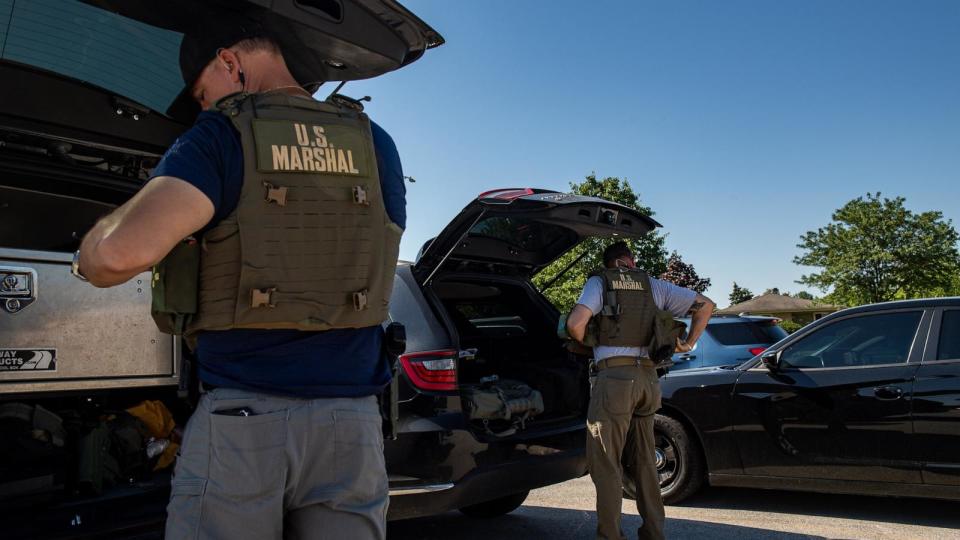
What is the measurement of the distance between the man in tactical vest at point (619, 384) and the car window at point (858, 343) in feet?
3.96

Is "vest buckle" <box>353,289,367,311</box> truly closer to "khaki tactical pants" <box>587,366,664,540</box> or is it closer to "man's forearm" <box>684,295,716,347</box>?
"khaki tactical pants" <box>587,366,664,540</box>

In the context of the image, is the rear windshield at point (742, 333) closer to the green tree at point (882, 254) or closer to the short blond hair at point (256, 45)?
the short blond hair at point (256, 45)

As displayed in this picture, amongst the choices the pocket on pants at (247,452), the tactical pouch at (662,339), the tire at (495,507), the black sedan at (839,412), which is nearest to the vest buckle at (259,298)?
the pocket on pants at (247,452)

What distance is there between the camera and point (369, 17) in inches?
102

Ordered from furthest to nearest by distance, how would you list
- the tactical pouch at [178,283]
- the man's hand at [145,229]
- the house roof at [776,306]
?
the house roof at [776,306] < the tactical pouch at [178,283] < the man's hand at [145,229]

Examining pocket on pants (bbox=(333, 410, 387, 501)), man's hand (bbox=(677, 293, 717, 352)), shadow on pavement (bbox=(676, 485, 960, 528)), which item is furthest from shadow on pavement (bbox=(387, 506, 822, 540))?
pocket on pants (bbox=(333, 410, 387, 501))

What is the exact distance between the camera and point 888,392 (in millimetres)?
4996

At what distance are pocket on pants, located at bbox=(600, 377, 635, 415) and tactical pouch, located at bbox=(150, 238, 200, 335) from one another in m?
3.24

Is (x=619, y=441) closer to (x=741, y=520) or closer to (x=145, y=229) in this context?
(x=741, y=520)

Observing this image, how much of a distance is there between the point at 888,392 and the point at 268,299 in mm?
4554

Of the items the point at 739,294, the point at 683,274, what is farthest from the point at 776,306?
the point at 739,294

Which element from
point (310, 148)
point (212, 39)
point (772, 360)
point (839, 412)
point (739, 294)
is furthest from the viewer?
point (739, 294)

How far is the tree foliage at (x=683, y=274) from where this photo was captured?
4090 centimetres

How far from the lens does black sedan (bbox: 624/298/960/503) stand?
15.9 feet
